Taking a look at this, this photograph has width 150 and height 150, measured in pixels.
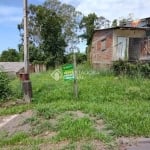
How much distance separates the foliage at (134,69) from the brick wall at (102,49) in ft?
16.5

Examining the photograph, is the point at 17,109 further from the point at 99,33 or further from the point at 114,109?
the point at 99,33

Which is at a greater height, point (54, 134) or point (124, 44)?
point (124, 44)

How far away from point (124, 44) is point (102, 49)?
315 cm

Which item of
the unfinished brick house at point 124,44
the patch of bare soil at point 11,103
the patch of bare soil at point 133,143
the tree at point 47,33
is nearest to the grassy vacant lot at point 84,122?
the patch of bare soil at point 133,143

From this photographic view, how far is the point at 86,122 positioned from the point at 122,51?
14.6 meters

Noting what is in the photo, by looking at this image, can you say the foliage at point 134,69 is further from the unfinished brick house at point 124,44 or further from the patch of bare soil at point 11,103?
the patch of bare soil at point 11,103

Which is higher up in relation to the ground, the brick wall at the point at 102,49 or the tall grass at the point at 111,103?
the brick wall at the point at 102,49

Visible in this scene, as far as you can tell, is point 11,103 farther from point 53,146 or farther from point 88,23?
point 88,23

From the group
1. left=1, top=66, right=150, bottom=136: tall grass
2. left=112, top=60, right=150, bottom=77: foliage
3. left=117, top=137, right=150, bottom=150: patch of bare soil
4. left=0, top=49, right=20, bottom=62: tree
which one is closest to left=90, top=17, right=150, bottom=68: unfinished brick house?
left=112, top=60, right=150, bottom=77: foliage

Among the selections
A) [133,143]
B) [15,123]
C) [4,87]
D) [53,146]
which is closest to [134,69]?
[4,87]

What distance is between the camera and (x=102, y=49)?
24938 mm

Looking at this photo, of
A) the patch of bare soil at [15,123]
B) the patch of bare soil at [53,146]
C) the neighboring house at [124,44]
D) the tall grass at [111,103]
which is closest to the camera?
the patch of bare soil at [53,146]

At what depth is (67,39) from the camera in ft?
151

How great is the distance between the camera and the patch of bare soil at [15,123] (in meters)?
8.07
